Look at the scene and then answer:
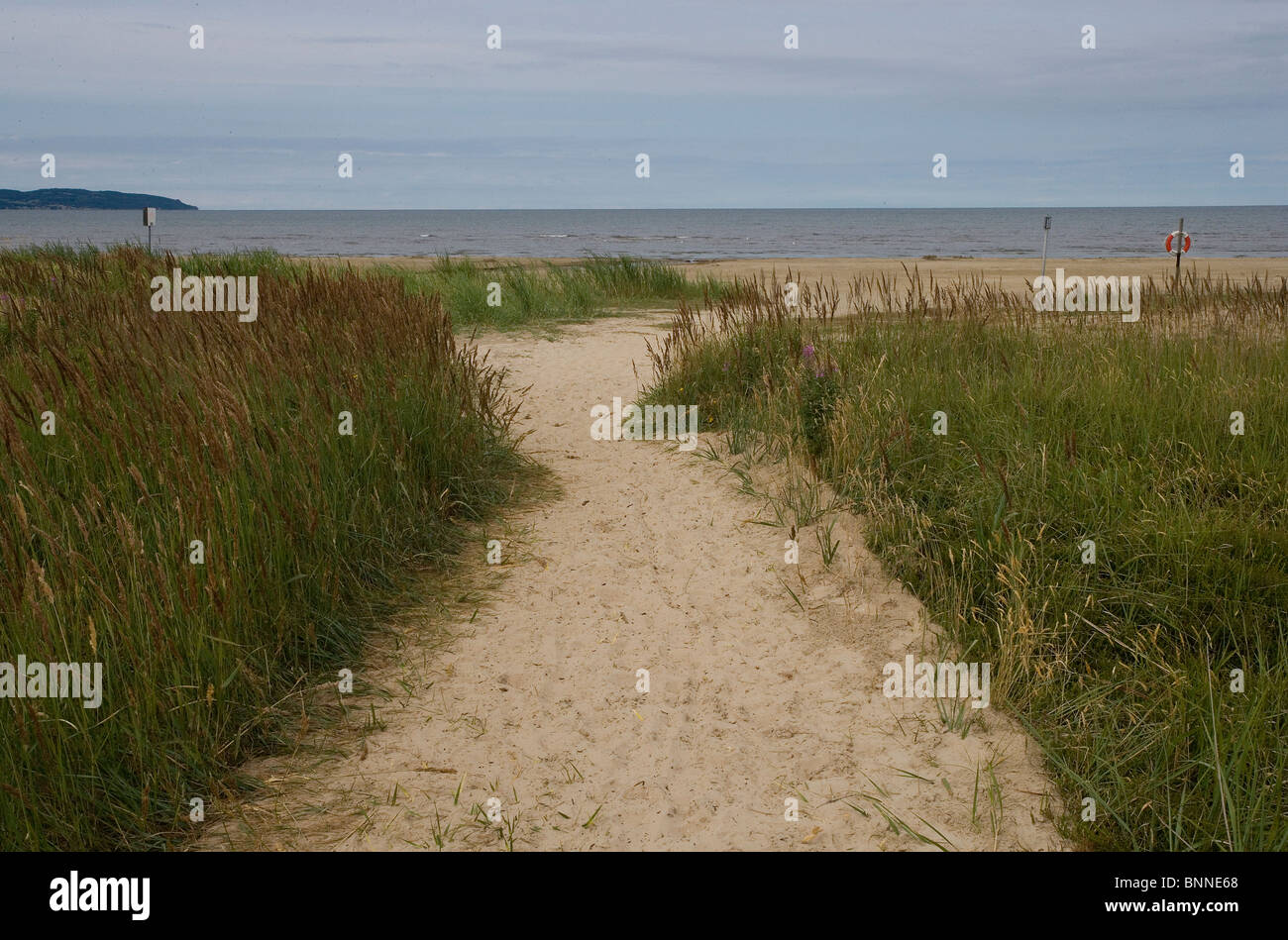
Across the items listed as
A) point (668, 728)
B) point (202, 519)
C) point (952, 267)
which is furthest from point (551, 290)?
point (952, 267)

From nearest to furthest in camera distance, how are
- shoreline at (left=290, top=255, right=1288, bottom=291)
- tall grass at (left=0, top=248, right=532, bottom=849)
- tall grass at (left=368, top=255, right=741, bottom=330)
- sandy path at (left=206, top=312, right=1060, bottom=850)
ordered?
1. tall grass at (left=0, top=248, right=532, bottom=849)
2. sandy path at (left=206, top=312, right=1060, bottom=850)
3. tall grass at (left=368, top=255, right=741, bottom=330)
4. shoreline at (left=290, top=255, right=1288, bottom=291)

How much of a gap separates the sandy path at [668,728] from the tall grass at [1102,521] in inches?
10.0

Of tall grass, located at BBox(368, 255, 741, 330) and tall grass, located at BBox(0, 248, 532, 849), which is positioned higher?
tall grass, located at BBox(368, 255, 741, 330)

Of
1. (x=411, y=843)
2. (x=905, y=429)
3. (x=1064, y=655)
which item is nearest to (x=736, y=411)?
(x=905, y=429)

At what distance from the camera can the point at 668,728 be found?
3.58 metres

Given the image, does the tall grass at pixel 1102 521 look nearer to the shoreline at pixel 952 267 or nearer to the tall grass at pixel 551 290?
the tall grass at pixel 551 290

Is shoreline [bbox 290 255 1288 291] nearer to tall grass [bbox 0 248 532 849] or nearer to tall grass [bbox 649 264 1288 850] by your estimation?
tall grass [bbox 649 264 1288 850]

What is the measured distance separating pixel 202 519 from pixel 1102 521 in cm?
383

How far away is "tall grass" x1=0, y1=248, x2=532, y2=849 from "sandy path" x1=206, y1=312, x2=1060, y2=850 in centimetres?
35

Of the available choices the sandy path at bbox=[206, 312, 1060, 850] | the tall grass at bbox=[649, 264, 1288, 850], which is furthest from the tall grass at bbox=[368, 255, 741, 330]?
the sandy path at bbox=[206, 312, 1060, 850]

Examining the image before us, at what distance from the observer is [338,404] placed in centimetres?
496

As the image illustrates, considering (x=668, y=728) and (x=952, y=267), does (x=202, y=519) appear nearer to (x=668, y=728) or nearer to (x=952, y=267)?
(x=668, y=728)

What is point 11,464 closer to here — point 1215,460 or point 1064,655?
point 1064,655

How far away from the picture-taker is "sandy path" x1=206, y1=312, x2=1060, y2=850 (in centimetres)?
298
